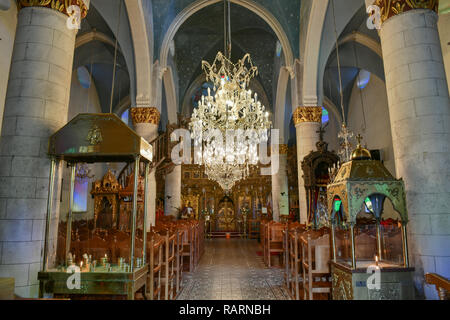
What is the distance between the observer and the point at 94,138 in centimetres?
346

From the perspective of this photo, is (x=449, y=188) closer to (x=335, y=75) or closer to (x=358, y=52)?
(x=358, y=52)

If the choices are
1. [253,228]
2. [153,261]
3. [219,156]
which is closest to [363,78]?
[219,156]

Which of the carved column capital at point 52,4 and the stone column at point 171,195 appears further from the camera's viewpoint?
the stone column at point 171,195

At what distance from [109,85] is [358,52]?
12.3 meters

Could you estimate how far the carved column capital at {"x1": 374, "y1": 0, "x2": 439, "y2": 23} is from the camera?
4.06 meters

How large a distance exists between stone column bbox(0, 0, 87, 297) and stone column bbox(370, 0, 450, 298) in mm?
4466

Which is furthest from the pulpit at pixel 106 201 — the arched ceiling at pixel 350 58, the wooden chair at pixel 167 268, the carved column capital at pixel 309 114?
the arched ceiling at pixel 350 58

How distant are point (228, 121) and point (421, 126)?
16.8ft

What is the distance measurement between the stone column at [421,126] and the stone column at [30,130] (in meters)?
4.47

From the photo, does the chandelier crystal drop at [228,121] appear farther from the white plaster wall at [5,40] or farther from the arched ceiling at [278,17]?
the white plaster wall at [5,40]

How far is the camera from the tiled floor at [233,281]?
5.43 metres

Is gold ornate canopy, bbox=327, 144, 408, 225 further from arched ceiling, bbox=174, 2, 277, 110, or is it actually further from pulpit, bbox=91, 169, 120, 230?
arched ceiling, bbox=174, 2, 277, 110

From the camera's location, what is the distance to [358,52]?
12867 mm
